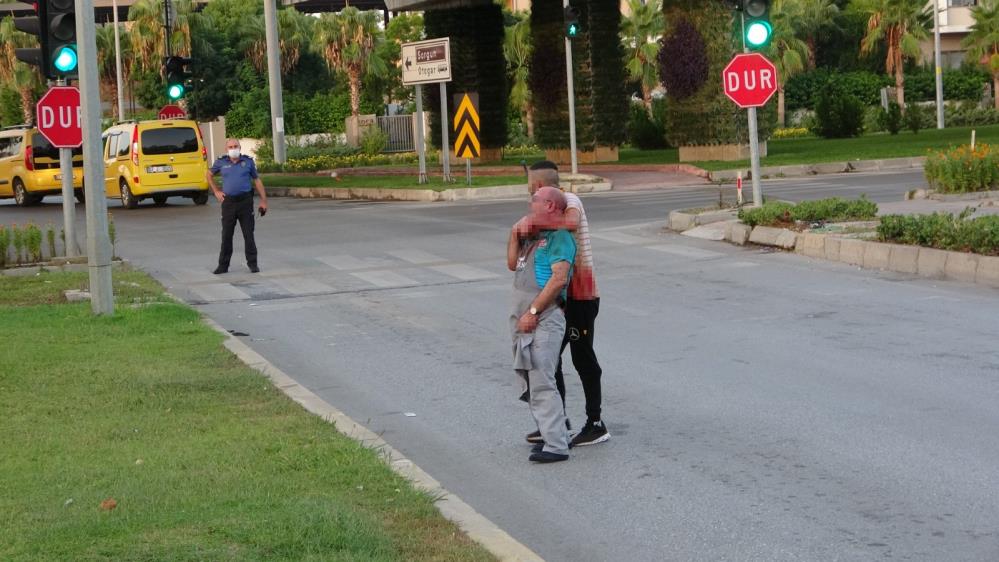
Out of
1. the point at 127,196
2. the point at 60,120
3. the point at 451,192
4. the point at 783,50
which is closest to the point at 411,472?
the point at 60,120

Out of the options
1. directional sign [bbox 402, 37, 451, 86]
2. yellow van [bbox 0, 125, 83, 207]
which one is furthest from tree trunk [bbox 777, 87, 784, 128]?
yellow van [bbox 0, 125, 83, 207]

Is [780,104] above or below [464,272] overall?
above

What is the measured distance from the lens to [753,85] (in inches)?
830

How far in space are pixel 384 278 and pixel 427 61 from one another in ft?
60.1

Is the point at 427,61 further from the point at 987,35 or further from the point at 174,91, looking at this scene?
the point at 987,35

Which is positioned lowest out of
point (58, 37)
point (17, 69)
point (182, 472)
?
point (182, 472)

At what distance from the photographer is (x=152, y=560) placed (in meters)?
5.69

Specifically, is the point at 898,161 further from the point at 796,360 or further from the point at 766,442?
the point at 766,442

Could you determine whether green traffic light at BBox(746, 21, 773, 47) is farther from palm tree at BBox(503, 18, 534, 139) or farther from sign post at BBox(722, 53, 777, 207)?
palm tree at BBox(503, 18, 534, 139)

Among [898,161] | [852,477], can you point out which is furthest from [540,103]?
[852,477]

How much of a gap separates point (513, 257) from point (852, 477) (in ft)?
6.91

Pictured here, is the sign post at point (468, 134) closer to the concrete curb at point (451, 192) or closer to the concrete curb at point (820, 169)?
the concrete curb at point (451, 192)

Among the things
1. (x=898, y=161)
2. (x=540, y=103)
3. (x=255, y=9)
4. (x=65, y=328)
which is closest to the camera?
(x=65, y=328)

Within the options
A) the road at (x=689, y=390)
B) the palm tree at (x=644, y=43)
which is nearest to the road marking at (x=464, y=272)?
the road at (x=689, y=390)
